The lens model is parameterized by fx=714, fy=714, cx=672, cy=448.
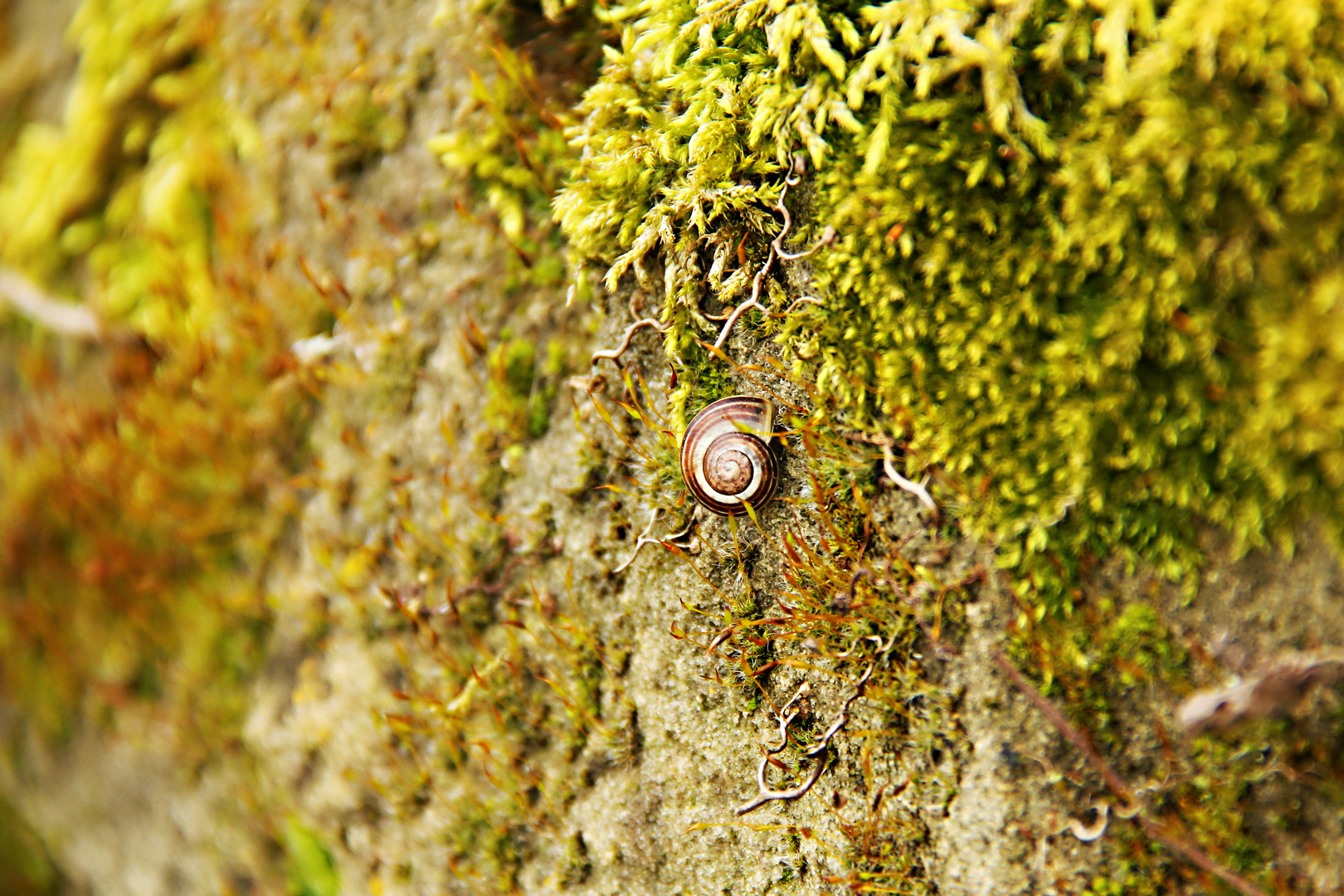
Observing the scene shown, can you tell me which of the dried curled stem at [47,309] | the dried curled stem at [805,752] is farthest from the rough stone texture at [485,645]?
the dried curled stem at [47,309]

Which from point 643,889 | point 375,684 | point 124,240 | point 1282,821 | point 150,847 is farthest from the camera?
point 150,847

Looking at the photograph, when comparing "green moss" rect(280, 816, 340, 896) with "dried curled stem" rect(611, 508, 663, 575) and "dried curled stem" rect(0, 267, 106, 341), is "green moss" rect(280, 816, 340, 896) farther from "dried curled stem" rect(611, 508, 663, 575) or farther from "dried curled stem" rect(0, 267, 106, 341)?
"dried curled stem" rect(0, 267, 106, 341)

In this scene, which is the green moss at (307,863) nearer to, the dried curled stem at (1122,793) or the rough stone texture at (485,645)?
the rough stone texture at (485,645)

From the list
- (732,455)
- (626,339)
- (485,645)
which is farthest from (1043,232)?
(485,645)

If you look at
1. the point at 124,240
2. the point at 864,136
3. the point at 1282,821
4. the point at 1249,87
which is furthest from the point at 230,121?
the point at 1282,821

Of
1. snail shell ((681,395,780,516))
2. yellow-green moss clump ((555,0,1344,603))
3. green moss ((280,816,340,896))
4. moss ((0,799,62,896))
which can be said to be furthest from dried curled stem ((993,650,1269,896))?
moss ((0,799,62,896))

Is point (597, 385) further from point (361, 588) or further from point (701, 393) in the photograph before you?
point (361, 588)
